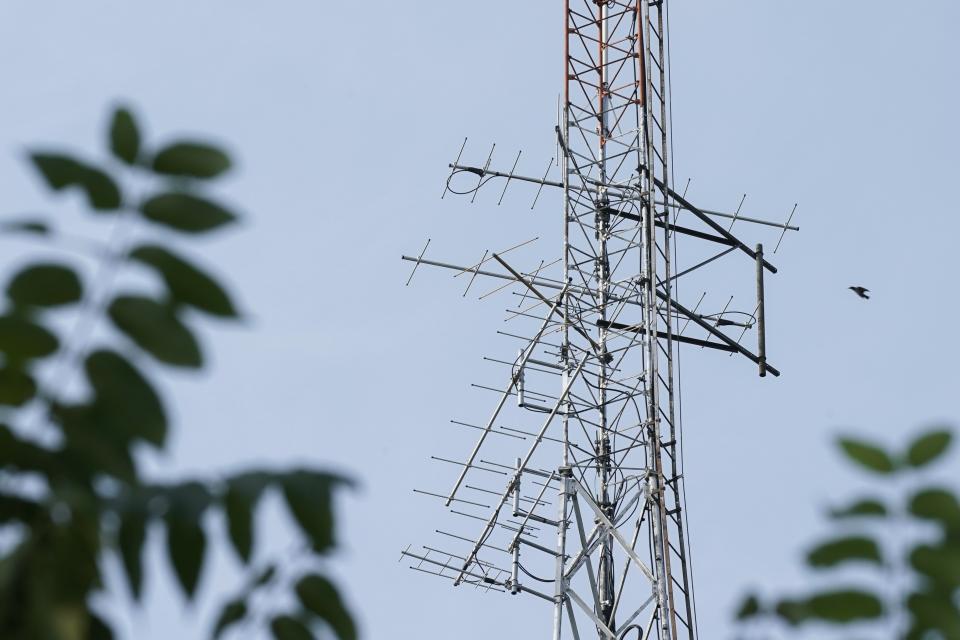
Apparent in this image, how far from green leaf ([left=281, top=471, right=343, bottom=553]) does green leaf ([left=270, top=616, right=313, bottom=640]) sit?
16 cm

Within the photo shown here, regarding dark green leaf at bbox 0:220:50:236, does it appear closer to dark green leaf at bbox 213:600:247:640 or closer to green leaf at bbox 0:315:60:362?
green leaf at bbox 0:315:60:362

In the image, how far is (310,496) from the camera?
1.76 metres

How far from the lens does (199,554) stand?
1741mm

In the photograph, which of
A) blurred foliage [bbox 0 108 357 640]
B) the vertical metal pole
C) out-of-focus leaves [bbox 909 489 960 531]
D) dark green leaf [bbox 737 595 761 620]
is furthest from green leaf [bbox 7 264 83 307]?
the vertical metal pole

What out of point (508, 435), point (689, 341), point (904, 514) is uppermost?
point (689, 341)

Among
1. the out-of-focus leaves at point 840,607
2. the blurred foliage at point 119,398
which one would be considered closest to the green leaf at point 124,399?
the blurred foliage at point 119,398

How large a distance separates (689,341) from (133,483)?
18096 mm

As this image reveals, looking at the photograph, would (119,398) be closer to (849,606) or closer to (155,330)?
(155,330)

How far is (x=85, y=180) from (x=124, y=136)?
0.22 feet

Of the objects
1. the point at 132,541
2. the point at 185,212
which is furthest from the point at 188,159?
the point at 132,541

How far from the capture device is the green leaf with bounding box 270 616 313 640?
1892 millimetres

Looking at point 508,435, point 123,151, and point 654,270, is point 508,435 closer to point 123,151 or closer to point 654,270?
point 654,270

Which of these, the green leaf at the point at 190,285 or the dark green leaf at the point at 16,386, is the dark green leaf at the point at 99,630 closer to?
the dark green leaf at the point at 16,386

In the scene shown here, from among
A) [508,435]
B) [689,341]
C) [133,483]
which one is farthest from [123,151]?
[689,341]
